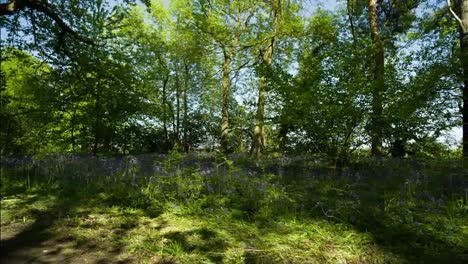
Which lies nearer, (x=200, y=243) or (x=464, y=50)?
(x=200, y=243)

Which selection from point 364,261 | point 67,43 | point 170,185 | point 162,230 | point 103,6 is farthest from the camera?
point 103,6

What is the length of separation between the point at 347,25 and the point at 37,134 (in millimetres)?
14702

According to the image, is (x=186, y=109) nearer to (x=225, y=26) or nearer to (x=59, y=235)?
(x=225, y=26)

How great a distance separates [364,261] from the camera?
2.79 m

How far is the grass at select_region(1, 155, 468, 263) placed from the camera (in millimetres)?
2922

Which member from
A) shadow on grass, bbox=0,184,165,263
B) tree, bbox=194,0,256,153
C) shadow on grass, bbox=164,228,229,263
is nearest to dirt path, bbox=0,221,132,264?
shadow on grass, bbox=0,184,165,263

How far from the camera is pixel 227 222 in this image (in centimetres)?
375

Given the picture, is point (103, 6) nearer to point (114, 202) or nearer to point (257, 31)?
point (114, 202)

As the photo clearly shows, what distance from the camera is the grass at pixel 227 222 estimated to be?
2.92 meters

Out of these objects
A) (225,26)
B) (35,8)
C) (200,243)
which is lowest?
(200,243)

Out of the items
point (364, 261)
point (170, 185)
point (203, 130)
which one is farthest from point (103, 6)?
point (203, 130)

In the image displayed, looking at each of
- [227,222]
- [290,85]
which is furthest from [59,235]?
[290,85]

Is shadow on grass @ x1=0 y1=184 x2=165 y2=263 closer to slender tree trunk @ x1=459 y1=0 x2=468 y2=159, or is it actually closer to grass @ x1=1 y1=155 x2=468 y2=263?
grass @ x1=1 y1=155 x2=468 y2=263

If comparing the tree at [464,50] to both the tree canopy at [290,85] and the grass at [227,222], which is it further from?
the grass at [227,222]
